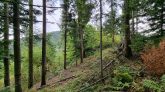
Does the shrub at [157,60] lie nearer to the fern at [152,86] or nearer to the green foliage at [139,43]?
the fern at [152,86]

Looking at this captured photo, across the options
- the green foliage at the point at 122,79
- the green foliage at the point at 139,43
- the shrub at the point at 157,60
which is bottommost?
the green foliage at the point at 122,79

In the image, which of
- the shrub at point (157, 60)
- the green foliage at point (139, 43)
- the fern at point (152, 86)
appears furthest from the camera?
the green foliage at point (139, 43)

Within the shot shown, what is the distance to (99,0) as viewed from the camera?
55.0 feet

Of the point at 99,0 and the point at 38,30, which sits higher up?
the point at 99,0

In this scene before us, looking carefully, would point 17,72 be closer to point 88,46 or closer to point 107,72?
point 107,72

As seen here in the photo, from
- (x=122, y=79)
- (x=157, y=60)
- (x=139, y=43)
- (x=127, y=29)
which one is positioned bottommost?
(x=122, y=79)

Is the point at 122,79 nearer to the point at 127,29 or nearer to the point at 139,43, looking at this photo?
the point at 139,43

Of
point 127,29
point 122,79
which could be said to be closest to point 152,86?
point 122,79

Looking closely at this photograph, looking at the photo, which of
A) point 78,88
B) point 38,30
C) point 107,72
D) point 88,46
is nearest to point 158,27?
point 107,72

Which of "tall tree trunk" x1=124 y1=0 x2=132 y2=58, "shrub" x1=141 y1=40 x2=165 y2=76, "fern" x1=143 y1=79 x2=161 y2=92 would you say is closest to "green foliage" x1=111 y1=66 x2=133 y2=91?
"fern" x1=143 y1=79 x2=161 y2=92

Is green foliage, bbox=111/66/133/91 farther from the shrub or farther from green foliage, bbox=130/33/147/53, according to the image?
green foliage, bbox=130/33/147/53

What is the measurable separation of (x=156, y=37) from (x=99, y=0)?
526 centimetres

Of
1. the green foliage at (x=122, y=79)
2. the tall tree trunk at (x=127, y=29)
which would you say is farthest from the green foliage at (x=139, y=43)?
the green foliage at (x=122, y=79)

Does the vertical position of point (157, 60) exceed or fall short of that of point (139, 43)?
it falls short
